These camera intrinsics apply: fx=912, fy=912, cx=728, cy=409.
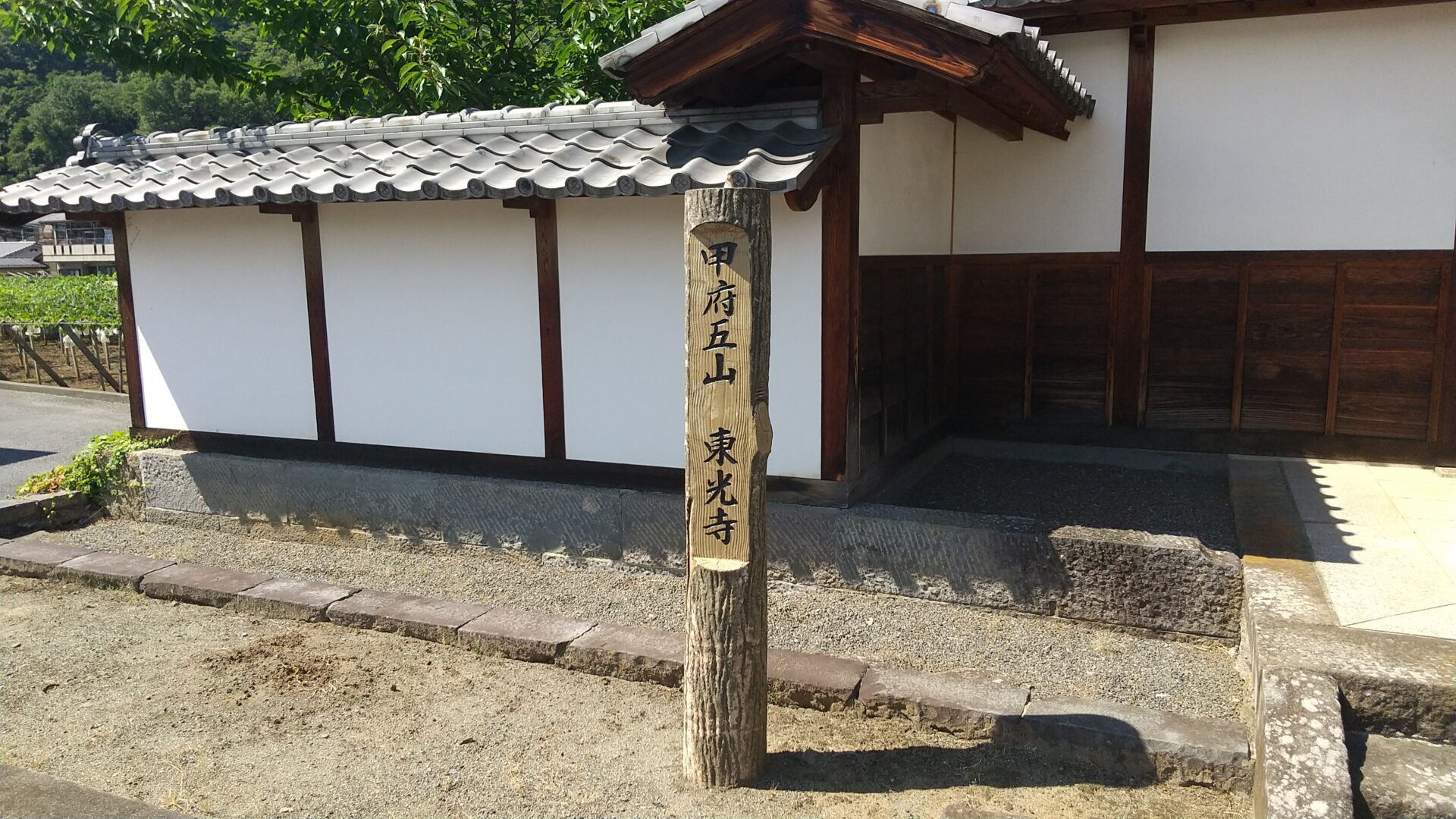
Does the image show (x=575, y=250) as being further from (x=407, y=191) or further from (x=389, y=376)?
(x=389, y=376)

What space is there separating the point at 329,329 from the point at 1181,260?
6876mm

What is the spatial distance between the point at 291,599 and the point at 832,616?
3.41 meters

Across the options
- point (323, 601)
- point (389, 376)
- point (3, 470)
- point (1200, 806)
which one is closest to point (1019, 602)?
point (1200, 806)

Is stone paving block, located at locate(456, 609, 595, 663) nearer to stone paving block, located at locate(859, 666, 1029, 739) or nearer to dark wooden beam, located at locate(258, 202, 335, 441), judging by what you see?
stone paving block, located at locate(859, 666, 1029, 739)

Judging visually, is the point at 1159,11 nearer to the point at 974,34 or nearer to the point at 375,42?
the point at 974,34

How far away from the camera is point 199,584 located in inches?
→ 239

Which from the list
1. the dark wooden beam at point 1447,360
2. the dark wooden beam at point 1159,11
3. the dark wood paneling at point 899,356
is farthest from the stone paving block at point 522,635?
the dark wooden beam at point 1447,360

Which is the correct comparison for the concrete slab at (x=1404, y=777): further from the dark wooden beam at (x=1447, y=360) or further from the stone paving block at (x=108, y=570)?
the stone paving block at (x=108, y=570)

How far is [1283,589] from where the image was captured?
178 inches

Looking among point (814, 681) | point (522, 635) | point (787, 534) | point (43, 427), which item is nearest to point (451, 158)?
point (522, 635)

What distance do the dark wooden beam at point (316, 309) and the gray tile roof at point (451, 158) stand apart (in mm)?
390

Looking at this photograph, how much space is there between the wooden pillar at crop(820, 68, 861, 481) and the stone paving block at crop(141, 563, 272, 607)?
3924 millimetres

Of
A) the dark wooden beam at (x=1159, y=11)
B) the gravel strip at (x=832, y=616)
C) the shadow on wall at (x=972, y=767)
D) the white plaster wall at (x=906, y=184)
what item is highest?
the dark wooden beam at (x=1159, y=11)

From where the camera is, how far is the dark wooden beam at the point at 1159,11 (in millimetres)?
6828
